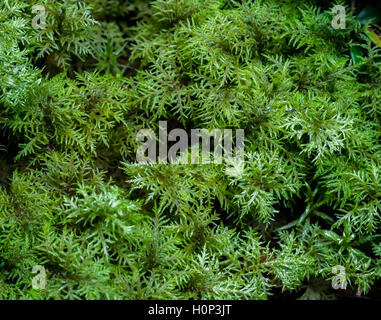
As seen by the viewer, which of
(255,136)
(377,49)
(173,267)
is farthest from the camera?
(377,49)

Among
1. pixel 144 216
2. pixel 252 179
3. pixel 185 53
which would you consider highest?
pixel 185 53

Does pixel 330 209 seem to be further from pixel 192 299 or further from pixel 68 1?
pixel 68 1

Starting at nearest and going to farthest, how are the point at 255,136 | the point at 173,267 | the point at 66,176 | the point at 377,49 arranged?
1. the point at 173,267
2. the point at 66,176
3. the point at 255,136
4. the point at 377,49

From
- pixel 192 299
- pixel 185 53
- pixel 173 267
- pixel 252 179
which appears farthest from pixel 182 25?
pixel 192 299

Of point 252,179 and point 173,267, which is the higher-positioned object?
point 252,179

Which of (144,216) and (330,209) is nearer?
(144,216)

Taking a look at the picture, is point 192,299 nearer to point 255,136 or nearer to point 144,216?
point 144,216
